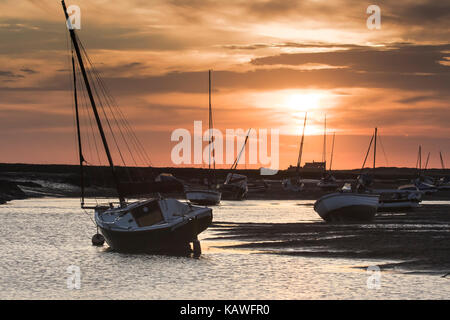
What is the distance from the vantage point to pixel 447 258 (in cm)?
3359

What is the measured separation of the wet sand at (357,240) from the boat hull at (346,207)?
183cm

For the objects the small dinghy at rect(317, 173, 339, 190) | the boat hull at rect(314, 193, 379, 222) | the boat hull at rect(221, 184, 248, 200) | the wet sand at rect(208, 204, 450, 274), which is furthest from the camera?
the small dinghy at rect(317, 173, 339, 190)

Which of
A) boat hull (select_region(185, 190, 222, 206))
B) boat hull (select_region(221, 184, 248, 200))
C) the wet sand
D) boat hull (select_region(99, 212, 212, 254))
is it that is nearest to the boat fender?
boat hull (select_region(99, 212, 212, 254))

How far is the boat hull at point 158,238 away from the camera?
1454 inches

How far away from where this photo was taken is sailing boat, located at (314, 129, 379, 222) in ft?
191

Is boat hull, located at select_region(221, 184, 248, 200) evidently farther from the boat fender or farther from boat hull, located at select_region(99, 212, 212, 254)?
boat hull, located at select_region(99, 212, 212, 254)

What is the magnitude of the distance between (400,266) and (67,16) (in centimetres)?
2843

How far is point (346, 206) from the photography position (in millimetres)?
58312

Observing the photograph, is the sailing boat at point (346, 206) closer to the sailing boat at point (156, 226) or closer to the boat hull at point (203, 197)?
the sailing boat at point (156, 226)

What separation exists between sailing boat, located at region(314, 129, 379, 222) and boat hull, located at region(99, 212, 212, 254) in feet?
72.3

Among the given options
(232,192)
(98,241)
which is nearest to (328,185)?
(232,192)

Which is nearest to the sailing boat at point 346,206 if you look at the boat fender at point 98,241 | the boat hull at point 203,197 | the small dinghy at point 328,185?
the boat fender at point 98,241

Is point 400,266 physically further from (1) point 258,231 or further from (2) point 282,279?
(1) point 258,231
